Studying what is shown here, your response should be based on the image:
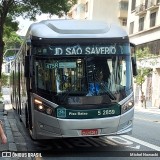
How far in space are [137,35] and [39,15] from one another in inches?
1155

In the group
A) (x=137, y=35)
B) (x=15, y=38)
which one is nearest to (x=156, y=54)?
(x=137, y=35)

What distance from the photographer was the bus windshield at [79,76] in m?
10.0

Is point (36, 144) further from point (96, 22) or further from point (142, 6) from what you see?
point (142, 6)

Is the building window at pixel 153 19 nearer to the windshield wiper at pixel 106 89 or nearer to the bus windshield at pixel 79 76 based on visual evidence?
the bus windshield at pixel 79 76

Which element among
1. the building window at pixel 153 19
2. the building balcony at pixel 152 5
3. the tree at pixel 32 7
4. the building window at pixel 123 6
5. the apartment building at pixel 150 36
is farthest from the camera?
the building window at pixel 123 6

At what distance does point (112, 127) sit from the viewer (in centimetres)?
1012

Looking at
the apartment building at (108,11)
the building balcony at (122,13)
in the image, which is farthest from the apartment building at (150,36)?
the apartment building at (108,11)

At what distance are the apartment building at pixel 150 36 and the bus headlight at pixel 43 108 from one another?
35.2 m

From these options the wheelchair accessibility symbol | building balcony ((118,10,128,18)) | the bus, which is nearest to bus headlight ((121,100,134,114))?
the bus

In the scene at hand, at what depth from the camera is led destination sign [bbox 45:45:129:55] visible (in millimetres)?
10195

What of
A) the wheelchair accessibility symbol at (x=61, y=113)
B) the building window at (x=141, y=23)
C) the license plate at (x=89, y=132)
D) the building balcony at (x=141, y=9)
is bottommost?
the license plate at (x=89, y=132)

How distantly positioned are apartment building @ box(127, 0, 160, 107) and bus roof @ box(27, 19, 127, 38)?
1336 inches

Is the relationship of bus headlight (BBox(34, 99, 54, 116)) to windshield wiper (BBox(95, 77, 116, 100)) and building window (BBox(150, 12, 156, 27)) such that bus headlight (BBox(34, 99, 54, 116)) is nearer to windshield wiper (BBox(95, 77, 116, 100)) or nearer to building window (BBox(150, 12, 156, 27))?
windshield wiper (BBox(95, 77, 116, 100))

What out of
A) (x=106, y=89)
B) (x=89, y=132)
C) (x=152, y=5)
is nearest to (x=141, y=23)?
(x=152, y=5)
